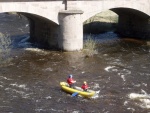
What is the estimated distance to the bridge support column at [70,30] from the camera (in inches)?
1204

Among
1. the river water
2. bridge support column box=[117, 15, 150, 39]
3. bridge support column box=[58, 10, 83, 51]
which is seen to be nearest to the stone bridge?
bridge support column box=[58, 10, 83, 51]

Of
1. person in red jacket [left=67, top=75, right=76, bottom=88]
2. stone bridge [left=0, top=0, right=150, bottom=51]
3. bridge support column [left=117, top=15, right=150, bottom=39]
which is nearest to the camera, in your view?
person in red jacket [left=67, top=75, right=76, bottom=88]

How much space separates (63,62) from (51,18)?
427 centimetres

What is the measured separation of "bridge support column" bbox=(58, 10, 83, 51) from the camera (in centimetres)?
3059

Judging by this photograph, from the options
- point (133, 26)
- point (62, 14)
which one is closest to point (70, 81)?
point (62, 14)

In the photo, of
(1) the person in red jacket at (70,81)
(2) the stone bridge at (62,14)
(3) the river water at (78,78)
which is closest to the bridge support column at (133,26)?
(3) the river water at (78,78)

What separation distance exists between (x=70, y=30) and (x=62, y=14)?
1.53 metres

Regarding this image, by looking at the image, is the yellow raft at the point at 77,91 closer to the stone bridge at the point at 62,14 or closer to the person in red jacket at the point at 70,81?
the person in red jacket at the point at 70,81

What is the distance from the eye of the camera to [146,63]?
29.1m

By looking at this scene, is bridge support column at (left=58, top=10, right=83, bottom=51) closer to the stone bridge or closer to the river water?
the stone bridge

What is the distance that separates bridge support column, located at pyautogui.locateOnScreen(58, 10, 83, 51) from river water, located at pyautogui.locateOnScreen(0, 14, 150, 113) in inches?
30.3

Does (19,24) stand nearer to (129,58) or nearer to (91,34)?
(91,34)

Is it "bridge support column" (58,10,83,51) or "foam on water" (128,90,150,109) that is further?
"bridge support column" (58,10,83,51)

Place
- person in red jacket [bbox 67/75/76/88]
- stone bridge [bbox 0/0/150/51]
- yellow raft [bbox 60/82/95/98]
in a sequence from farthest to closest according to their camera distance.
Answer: stone bridge [bbox 0/0/150/51] → person in red jacket [bbox 67/75/76/88] → yellow raft [bbox 60/82/95/98]
